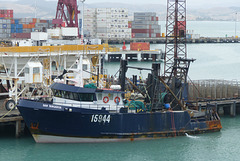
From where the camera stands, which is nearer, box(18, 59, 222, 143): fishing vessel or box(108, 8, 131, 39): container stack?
box(18, 59, 222, 143): fishing vessel

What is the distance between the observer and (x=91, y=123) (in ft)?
103

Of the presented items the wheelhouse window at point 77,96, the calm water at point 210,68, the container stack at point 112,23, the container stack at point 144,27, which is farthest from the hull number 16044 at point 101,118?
the container stack at point 144,27

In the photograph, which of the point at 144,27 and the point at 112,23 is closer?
the point at 112,23

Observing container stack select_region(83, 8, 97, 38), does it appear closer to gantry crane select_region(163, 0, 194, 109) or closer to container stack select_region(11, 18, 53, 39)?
container stack select_region(11, 18, 53, 39)

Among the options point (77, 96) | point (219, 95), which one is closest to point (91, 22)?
point (219, 95)

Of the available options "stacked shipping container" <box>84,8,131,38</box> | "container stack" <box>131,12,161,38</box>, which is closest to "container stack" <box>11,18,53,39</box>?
"stacked shipping container" <box>84,8,131,38</box>

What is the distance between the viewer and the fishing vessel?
31.0m

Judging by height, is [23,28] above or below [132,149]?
above

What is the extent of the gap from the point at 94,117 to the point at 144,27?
14552cm

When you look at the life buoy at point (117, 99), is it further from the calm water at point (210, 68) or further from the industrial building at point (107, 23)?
the industrial building at point (107, 23)

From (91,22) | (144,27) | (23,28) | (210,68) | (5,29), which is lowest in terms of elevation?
(210,68)

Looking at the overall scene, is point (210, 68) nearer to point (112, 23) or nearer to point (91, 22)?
point (112, 23)

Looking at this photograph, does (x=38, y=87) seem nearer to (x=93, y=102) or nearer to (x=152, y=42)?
(x=93, y=102)

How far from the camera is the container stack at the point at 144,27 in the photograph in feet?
563
